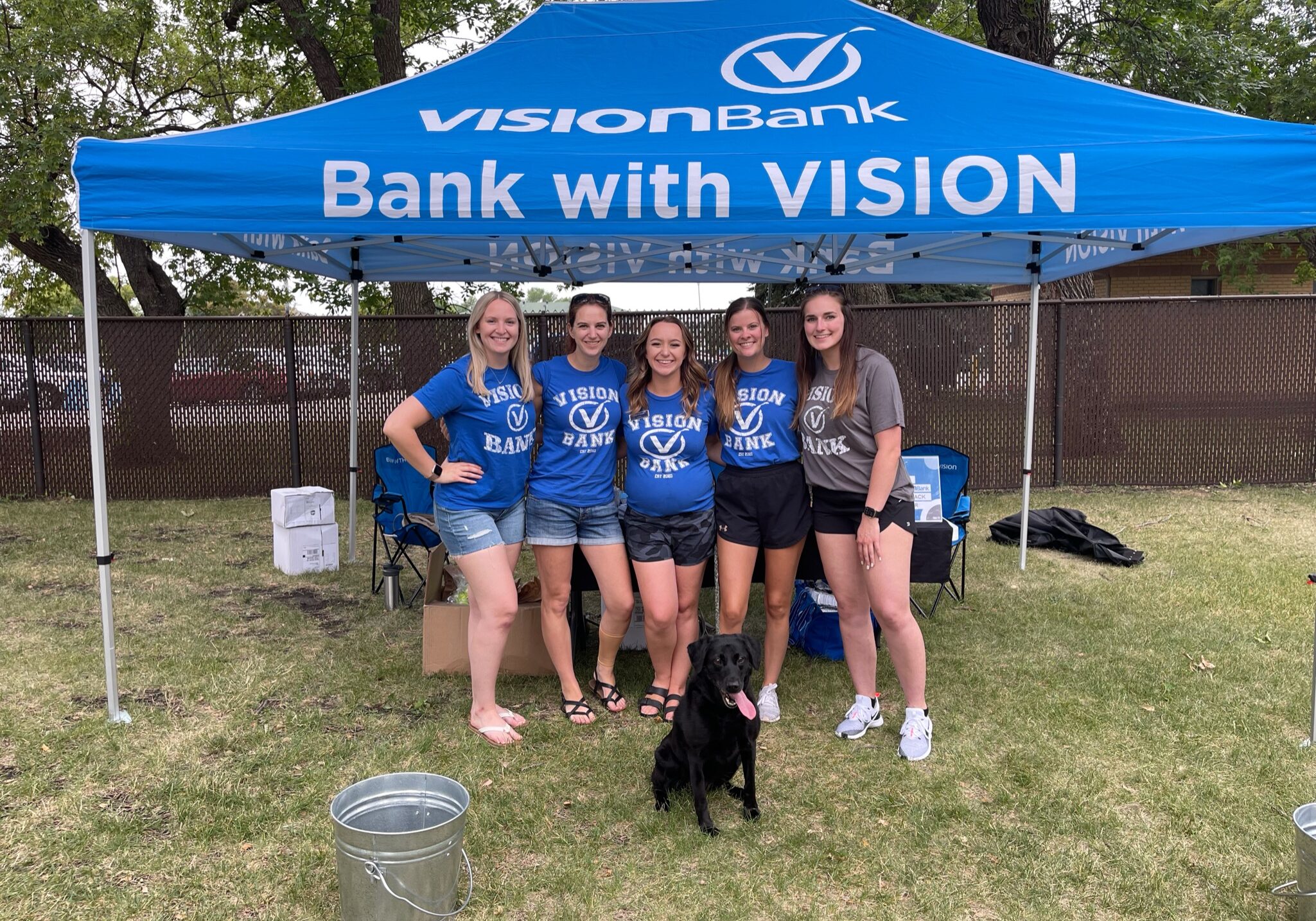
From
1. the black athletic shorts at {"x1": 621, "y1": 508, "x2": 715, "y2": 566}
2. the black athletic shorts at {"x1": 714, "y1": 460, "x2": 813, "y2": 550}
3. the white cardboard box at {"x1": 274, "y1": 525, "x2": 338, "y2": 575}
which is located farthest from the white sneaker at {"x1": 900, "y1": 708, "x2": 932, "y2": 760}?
the white cardboard box at {"x1": 274, "y1": 525, "x2": 338, "y2": 575}

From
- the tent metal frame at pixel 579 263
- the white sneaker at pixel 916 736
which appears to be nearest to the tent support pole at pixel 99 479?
the tent metal frame at pixel 579 263

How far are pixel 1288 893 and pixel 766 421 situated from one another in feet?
7.15

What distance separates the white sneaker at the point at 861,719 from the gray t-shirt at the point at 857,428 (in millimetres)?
938

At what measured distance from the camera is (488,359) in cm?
352

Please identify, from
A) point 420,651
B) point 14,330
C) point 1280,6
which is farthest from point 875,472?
point 1280,6

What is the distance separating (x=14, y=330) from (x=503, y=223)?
8615 mm

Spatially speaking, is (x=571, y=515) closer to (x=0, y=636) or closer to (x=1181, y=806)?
(x=1181, y=806)

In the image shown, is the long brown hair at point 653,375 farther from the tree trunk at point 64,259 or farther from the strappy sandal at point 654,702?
the tree trunk at point 64,259

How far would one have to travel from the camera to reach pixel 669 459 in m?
3.57

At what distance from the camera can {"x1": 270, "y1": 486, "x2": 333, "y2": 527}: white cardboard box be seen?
20.5 ft

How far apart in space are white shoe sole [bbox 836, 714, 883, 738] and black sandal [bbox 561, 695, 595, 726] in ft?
3.45

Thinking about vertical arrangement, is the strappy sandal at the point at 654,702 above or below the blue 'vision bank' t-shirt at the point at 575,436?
below

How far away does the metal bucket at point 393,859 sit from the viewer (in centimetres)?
228

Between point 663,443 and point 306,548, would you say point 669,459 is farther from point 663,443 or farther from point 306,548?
point 306,548
